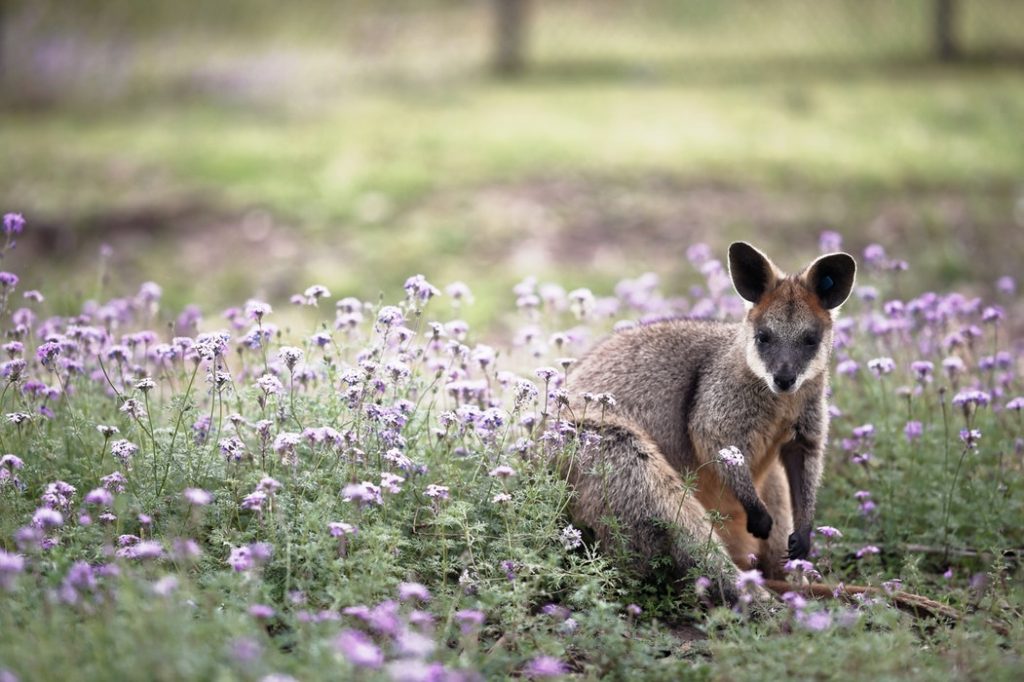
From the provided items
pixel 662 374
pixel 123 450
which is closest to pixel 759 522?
pixel 662 374

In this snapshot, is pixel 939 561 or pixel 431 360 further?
pixel 431 360

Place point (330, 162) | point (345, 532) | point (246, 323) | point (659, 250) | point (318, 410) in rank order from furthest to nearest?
point (330, 162) → point (659, 250) → point (246, 323) → point (318, 410) → point (345, 532)

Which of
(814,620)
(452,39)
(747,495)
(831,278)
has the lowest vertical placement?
(814,620)

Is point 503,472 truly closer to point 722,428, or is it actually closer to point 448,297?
point 722,428

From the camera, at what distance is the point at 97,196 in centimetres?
1207

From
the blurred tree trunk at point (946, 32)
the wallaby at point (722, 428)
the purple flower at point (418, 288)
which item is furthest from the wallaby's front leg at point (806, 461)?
the blurred tree trunk at point (946, 32)

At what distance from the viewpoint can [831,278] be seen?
5105mm

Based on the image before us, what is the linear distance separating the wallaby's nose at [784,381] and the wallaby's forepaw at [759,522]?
1.74 ft

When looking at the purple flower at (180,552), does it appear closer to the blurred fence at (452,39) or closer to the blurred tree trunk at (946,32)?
the blurred fence at (452,39)

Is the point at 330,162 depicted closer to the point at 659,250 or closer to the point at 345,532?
the point at 659,250

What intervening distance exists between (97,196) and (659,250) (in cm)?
566

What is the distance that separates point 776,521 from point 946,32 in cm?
1326

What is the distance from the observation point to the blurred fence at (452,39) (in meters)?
16.8

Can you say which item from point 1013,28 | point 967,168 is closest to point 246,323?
point 967,168
